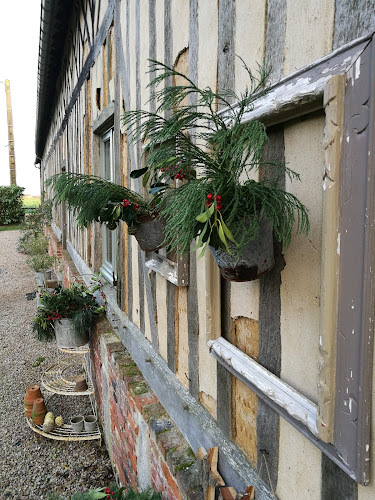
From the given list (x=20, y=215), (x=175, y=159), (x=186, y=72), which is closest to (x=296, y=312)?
(x=175, y=159)

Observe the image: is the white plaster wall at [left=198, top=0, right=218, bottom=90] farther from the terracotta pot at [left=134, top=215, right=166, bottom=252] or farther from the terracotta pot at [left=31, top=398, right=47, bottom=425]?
the terracotta pot at [left=31, top=398, right=47, bottom=425]

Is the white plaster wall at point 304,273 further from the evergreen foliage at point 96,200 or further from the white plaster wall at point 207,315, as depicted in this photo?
the evergreen foliage at point 96,200

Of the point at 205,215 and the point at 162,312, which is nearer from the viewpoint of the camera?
the point at 205,215

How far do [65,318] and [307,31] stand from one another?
11.8ft

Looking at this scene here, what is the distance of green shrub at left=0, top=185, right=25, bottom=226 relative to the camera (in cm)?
2327

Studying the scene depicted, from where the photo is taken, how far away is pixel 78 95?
5.79 metres

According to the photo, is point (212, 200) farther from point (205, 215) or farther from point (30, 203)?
point (30, 203)

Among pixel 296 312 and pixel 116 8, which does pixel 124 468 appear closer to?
pixel 296 312

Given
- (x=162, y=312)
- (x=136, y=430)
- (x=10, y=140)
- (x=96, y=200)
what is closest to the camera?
(x=96, y=200)

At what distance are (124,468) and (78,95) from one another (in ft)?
16.3

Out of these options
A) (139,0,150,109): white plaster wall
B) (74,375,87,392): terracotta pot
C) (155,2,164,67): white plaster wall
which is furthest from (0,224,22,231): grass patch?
(155,2,164,67): white plaster wall

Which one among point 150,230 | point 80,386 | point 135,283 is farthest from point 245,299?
point 80,386

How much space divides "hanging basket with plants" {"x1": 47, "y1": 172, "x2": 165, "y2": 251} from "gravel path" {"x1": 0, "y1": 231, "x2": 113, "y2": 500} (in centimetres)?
269

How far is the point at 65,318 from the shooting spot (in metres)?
4.03
